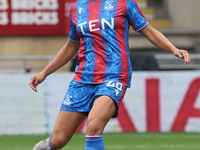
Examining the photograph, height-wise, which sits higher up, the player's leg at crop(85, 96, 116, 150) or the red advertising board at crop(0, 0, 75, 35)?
the player's leg at crop(85, 96, 116, 150)

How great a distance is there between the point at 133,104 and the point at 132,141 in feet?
3.83

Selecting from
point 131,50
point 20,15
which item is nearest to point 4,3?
point 20,15

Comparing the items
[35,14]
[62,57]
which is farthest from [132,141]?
[35,14]

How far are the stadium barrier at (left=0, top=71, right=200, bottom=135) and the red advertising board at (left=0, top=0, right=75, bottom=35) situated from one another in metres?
4.56

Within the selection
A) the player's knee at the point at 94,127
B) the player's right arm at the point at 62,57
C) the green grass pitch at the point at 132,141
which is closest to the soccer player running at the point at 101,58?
the player's knee at the point at 94,127

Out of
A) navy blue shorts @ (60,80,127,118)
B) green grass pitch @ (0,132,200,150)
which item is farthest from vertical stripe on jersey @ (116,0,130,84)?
green grass pitch @ (0,132,200,150)

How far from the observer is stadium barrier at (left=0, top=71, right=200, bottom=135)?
8383mm

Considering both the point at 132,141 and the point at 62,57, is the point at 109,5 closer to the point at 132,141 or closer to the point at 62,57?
the point at 62,57

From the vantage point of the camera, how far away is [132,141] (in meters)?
7.45

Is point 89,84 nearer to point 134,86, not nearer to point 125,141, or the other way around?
point 125,141

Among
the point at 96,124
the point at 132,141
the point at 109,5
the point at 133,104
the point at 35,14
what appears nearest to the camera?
the point at 96,124

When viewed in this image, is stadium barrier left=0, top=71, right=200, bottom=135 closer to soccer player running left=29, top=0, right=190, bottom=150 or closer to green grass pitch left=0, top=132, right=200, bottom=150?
green grass pitch left=0, top=132, right=200, bottom=150

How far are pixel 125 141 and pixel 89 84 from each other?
4005 mm

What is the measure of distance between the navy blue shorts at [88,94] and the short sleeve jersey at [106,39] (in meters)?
0.05
